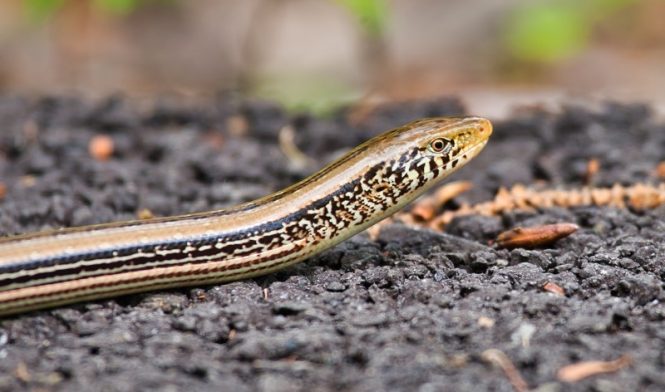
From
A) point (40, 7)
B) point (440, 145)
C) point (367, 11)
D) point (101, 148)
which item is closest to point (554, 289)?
point (440, 145)

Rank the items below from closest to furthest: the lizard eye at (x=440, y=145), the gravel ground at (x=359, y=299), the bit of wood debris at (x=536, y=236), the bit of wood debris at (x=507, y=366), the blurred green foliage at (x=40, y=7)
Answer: the bit of wood debris at (x=507, y=366) → the gravel ground at (x=359, y=299) → the lizard eye at (x=440, y=145) → the bit of wood debris at (x=536, y=236) → the blurred green foliage at (x=40, y=7)

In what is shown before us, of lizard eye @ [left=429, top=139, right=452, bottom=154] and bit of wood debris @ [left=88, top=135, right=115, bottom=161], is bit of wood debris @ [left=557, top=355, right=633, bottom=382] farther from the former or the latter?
bit of wood debris @ [left=88, top=135, right=115, bottom=161]

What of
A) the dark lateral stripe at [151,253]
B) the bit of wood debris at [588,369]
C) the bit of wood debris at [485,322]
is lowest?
the bit of wood debris at [588,369]

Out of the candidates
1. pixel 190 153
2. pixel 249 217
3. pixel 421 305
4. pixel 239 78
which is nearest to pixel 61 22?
pixel 239 78

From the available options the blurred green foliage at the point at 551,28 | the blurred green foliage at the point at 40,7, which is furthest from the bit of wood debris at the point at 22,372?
the blurred green foliage at the point at 551,28

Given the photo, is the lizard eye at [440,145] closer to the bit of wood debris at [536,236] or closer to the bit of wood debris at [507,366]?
the bit of wood debris at [536,236]

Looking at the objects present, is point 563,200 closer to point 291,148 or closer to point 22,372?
point 291,148
